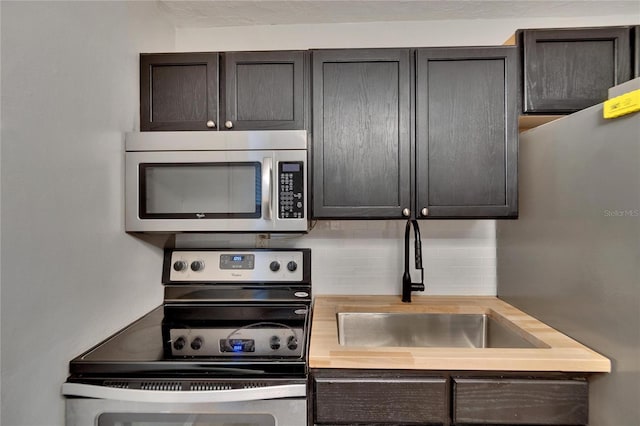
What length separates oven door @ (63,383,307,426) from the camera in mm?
981

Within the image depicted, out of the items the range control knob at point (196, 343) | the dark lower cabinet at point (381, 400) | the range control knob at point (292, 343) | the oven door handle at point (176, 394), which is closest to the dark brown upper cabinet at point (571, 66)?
the dark lower cabinet at point (381, 400)

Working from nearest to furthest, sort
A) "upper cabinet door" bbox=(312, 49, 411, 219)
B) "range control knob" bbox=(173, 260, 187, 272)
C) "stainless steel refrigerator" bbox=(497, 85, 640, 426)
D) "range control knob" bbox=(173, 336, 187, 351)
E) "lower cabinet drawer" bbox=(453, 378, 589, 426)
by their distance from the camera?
1. "stainless steel refrigerator" bbox=(497, 85, 640, 426)
2. "lower cabinet drawer" bbox=(453, 378, 589, 426)
3. "range control knob" bbox=(173, 336, 187, 351)
4. "upper cabinet door" bbox=(312, 49, 411, 219)
5. "range control knob" bbox=(173, 260, 187, 272)

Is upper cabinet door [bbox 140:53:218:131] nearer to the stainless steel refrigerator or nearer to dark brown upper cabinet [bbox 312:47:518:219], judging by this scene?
dark brown upper cabinet [bbox 312:47:518:219]

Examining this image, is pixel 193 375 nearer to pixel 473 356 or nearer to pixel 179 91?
pixel 473 356

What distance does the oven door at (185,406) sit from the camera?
3.22 ft

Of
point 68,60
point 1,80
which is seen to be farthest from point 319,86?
point 1,80

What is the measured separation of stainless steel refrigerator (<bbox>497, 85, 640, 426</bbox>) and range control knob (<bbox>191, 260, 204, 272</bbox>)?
1495mm

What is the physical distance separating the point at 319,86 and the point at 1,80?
1.01 m

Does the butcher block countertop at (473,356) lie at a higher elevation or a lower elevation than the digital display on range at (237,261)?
lower

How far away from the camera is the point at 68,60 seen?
1033 millimetres

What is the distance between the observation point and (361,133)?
4.68 feet

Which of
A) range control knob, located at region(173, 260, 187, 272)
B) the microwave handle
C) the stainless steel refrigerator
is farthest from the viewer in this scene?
range control knob, located at region(173, 260, 187, 272)

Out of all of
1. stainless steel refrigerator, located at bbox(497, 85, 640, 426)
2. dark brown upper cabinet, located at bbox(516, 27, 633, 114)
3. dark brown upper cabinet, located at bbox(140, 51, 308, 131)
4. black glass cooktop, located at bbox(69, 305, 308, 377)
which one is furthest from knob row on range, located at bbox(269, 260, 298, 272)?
dark brown upper cabinet, located at bbox(516, 27, 633, 114)

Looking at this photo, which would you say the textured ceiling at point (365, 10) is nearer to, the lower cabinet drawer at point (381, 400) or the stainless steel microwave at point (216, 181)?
the stainless steel microwave at point (216, 181)
